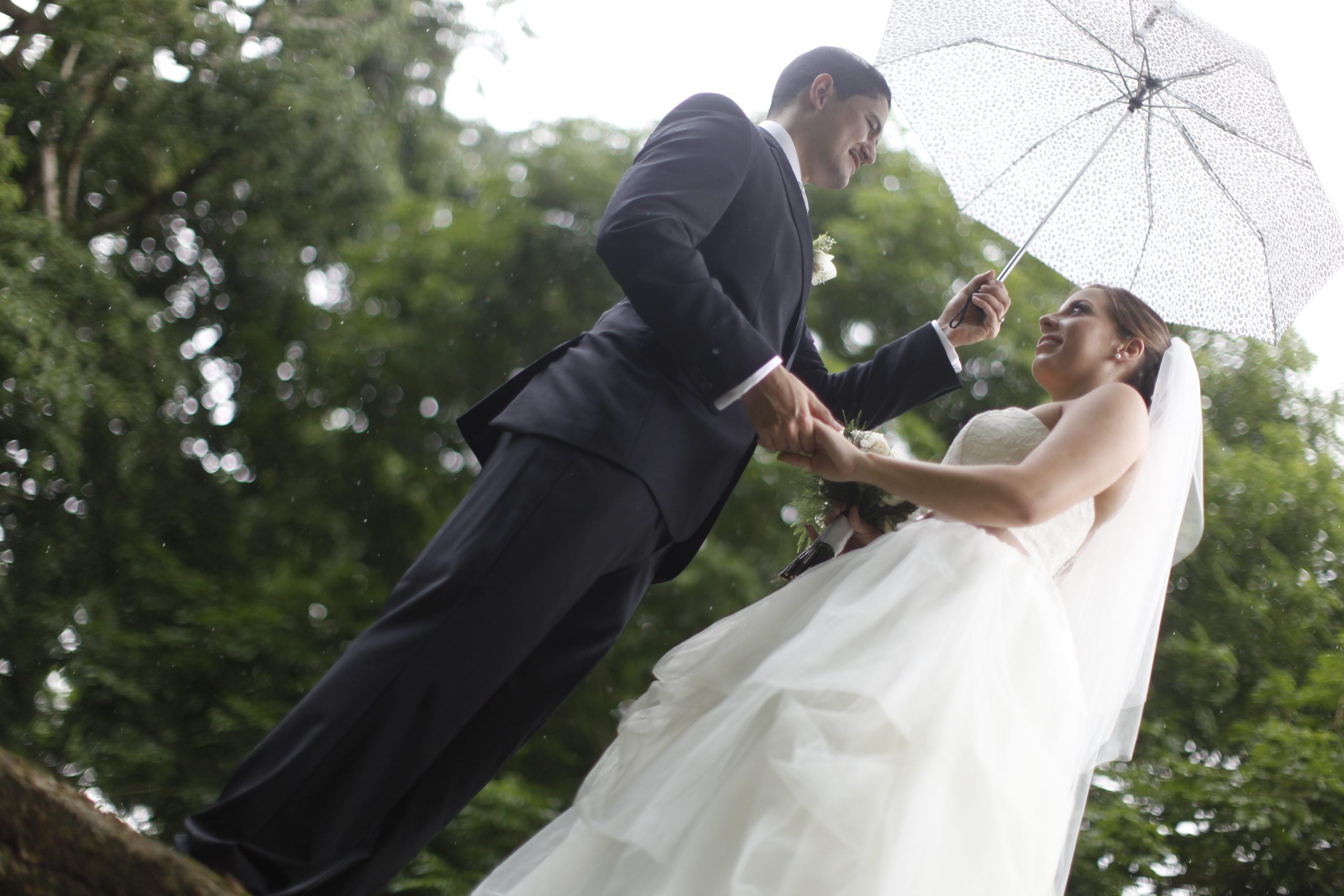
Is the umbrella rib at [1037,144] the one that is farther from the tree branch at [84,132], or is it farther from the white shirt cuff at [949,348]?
the tree branch at [84,132]

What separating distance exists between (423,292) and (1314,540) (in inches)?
269

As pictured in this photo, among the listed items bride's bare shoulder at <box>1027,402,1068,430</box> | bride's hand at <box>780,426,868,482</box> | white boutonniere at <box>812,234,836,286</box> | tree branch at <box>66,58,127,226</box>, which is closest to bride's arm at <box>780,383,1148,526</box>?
bride's hand at <box>780,426,868,482</box>

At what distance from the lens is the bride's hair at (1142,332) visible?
250 centimetres

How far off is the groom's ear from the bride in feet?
2.41

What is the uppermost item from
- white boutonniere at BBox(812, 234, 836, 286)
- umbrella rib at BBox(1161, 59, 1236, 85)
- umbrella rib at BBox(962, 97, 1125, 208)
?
umbrella rib at BBox(1161, 59, 1236, 85)

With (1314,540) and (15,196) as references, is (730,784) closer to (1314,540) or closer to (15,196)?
(15,196)

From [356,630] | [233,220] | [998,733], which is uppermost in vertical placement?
[233,220]

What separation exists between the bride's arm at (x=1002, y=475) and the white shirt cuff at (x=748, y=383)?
164 millimetres

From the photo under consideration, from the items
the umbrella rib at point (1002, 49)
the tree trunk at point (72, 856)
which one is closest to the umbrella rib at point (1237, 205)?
the umbrella rib at point (1002, 49)

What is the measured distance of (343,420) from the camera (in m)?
8.88

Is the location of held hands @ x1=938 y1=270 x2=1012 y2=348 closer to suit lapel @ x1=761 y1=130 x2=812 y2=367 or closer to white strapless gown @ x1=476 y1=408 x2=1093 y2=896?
suit lapel @ x1=761 y1=130 x2=812 y2=367

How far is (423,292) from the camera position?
898cm

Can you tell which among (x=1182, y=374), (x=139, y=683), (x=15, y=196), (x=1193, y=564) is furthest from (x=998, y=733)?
(x=139, y=683)

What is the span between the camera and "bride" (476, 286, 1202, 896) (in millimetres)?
1684
